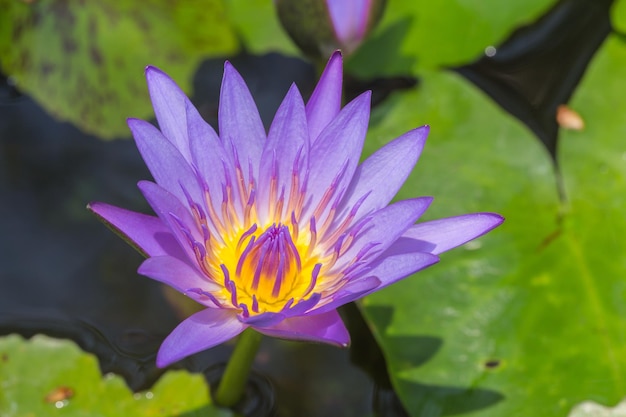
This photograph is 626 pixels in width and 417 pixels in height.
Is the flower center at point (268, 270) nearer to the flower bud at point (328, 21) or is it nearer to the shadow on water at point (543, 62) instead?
the flower bud at point (328, 21)

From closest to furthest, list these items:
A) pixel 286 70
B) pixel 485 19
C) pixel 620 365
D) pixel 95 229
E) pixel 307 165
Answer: pixel 307 165
pixel 620 365
pixel 95 229
pixel 485 19
pixel 286 70

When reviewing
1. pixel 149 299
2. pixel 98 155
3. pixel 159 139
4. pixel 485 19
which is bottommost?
pixel 149 299

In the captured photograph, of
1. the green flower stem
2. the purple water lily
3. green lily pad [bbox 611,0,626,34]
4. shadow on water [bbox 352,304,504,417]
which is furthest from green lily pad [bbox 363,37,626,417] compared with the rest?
the purple water lily

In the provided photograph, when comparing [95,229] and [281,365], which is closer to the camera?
[281,365]

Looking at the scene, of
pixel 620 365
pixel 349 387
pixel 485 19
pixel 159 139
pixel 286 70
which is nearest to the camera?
pixel 159 139

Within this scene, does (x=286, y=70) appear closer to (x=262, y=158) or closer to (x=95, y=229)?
(x=95, y=229)

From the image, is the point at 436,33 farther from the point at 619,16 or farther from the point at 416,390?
the point at 416,390

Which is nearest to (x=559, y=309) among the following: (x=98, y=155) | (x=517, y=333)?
(x=517, y=333)

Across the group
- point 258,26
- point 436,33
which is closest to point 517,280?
point 436,33

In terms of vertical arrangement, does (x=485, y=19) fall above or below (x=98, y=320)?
above
